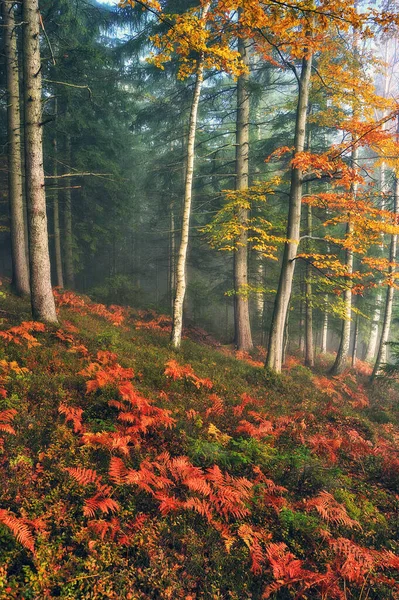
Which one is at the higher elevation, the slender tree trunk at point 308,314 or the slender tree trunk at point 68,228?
the slender tree trunk at point 68,228

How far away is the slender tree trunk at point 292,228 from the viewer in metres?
9.98

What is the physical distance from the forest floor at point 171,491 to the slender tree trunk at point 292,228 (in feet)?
11.3

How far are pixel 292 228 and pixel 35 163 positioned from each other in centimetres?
782

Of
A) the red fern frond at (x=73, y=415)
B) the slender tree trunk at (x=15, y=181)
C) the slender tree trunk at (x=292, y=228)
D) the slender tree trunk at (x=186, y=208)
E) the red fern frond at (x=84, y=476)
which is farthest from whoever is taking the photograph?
the slender tree trunk at (x=15, y=181)

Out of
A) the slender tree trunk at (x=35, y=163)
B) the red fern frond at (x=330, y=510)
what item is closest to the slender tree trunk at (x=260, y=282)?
the slender tree trunk at (x=35, y=163)

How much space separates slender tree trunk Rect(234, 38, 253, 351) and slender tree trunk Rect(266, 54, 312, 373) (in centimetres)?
281

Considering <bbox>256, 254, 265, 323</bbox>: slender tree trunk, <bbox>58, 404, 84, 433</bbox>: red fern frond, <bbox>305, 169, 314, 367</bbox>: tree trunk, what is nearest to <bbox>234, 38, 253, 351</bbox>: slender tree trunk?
<bbox>256, 254, 265, 323</bbox>: slender tree trunk

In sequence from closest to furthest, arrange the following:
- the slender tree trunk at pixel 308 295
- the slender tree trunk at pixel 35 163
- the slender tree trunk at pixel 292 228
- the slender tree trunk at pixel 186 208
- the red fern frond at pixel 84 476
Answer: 1. the red fern frond at pixel 84 476
2. the slender tree trunk at pixel 35 163
3. the slender tree trunk at pixel 186 208
4. the slender tree trunk at pixel 292 228
5. the slender tree trunk at pixel 308 295

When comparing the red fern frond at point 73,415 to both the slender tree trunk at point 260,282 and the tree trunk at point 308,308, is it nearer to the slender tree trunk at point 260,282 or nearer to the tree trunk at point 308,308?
the slender tree trunk at point 260,282

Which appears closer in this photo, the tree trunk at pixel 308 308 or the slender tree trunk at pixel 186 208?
the slender tree trunk at pixel 186 208

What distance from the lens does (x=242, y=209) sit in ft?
44.9

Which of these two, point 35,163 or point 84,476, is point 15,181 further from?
point 84,476

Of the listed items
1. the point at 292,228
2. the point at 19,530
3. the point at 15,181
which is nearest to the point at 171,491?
the point at 19,530

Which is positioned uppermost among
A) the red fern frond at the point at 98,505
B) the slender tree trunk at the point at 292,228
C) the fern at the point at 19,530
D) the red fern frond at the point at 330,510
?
the slender tree trunk at the point at 292,228
